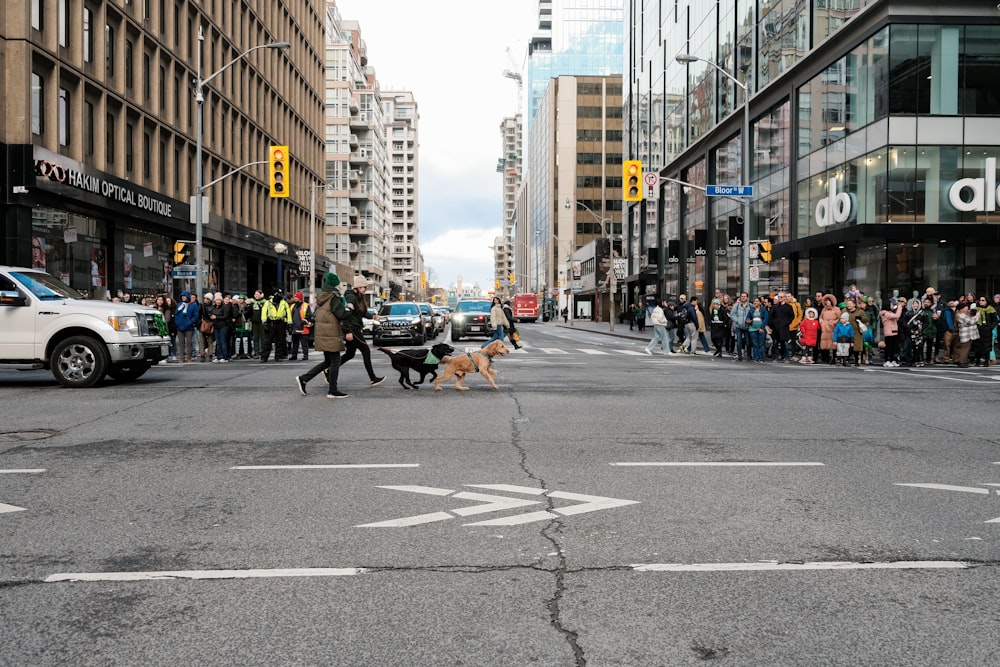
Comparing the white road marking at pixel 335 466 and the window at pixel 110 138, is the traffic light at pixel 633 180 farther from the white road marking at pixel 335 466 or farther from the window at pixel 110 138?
the white road marking at pixel 335 466

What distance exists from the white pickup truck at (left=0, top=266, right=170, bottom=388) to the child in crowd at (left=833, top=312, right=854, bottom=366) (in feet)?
53.8

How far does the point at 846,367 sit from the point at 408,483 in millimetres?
17126

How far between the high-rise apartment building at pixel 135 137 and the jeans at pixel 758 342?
18270 mm

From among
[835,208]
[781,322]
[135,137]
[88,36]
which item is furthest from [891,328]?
[135,137]

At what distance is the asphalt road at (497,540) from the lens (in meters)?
3.57

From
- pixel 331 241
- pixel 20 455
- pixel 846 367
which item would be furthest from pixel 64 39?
pixel 331 241

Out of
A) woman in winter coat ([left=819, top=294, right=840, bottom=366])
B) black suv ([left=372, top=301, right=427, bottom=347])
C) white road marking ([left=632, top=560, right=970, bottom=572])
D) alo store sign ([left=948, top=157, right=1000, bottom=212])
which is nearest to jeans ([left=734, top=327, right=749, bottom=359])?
woman in winter coat ([left=819, top=294, right=840, bottom=366])

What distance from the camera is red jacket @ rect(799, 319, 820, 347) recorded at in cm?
2248

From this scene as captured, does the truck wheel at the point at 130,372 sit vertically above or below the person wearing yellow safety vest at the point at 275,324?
below

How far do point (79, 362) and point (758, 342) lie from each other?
16749 millimetres

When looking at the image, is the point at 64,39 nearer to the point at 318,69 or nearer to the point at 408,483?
the point at 408,483

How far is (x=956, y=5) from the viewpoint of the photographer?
28.3 meters

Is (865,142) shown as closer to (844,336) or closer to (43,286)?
(844,336)

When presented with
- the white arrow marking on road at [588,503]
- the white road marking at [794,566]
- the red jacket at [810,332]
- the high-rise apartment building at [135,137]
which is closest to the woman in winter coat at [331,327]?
the white arrow marking on road at [588,503]
